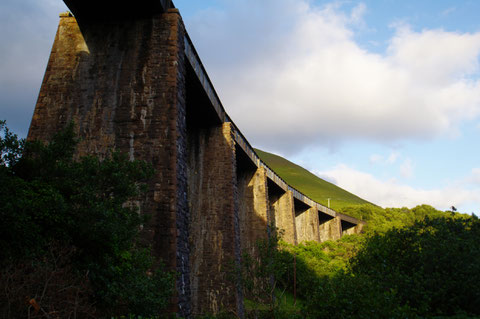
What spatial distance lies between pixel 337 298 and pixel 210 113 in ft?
31.2

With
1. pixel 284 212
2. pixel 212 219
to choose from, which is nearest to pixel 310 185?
pixel 284 212

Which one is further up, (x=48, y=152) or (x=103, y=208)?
(x=48, y=152)

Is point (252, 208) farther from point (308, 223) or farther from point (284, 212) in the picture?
point (308, 223)

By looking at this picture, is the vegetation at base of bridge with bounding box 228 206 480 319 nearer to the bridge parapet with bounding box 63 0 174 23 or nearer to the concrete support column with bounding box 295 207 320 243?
the bridge parapet with bounding box 63 0 174 23

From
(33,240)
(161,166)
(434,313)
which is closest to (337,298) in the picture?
(434,313)

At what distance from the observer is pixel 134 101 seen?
35.1 feet

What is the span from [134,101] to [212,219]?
673 cm

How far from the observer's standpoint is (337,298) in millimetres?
8914

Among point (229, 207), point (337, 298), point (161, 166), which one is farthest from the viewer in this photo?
point (229, 207)

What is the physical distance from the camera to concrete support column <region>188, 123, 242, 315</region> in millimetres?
14703

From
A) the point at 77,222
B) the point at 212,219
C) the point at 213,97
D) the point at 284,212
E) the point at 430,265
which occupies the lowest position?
the point at 430,265

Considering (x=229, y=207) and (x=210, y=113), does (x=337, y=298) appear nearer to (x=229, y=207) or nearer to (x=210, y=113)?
(x=229, y=207)

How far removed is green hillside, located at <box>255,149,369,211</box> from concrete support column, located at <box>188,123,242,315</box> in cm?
7017

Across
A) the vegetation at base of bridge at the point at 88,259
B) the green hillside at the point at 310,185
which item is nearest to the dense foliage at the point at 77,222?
the vegetation at base of bridge at the point at 88,259
